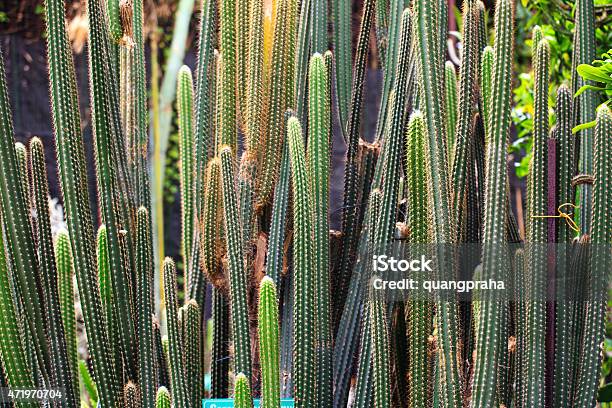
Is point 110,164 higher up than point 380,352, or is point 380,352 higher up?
point 110,164

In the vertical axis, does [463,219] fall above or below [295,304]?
above

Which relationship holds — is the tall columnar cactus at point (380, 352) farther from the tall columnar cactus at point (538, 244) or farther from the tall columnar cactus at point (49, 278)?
the tall columnar cactus at point (49, 278)

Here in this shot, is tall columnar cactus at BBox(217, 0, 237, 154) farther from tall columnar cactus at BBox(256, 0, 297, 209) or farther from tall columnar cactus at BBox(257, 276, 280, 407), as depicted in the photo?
tall columnar cactus at BBox(257, 276, 280, 407)

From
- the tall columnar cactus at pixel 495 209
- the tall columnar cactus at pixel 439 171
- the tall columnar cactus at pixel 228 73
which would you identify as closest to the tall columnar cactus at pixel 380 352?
the tall columnar cactus at pixel 439 171

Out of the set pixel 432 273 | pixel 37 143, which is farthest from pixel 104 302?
pixel 432 273

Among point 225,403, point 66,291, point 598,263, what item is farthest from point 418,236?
point 66,291

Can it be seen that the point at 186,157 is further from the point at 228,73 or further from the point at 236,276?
the point at 236,276

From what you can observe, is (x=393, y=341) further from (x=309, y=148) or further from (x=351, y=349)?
(x=309, y=148)
